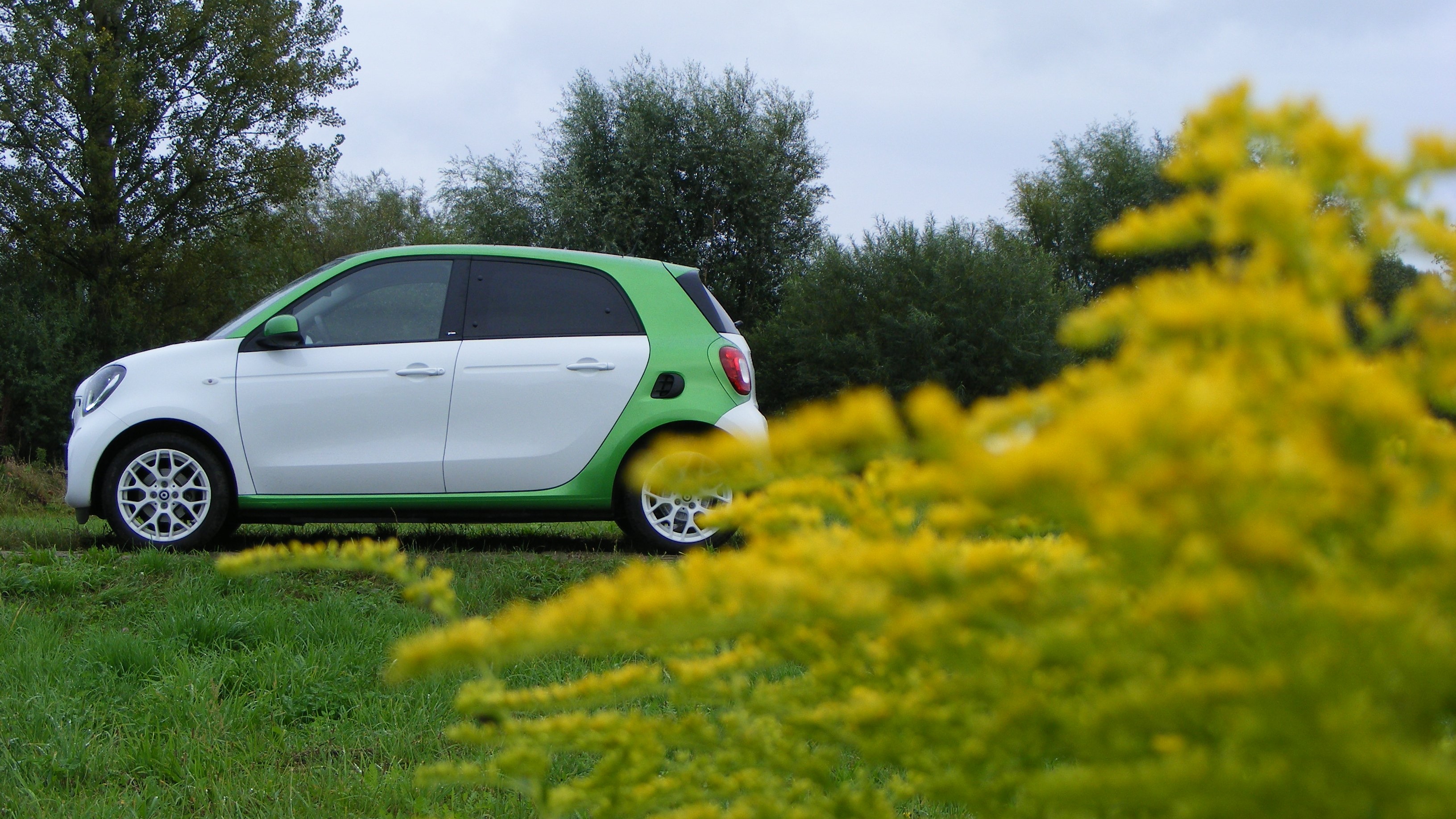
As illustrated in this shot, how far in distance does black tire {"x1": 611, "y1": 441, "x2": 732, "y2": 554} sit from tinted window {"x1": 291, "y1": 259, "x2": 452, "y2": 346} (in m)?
1.28

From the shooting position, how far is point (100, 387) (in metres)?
5.54

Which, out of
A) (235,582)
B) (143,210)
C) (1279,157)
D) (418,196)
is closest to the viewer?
(1279,157)

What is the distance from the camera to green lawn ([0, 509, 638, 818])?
104 inches

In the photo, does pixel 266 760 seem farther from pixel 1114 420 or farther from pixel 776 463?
pixel 1114 420

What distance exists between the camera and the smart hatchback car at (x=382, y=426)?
17.9 ft

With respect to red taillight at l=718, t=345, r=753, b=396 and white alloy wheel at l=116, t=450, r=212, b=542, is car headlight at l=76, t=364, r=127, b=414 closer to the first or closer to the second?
white alloy wheel at l=116, t=450, r=212, b=542

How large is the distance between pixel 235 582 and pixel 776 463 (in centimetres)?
423

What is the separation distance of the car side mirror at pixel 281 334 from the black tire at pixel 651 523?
1.83m

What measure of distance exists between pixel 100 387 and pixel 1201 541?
6112 mm

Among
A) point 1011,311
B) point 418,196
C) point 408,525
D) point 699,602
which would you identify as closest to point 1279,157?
point 699,602

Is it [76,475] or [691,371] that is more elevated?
[691,371]

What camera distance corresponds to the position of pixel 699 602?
30.1 inches

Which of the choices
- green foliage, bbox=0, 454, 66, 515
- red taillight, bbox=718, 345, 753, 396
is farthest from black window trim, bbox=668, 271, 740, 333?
green foliage, bbox=0, 454, 66, 515

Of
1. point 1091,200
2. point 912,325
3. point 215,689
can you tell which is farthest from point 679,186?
point 215,689
